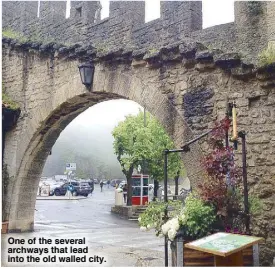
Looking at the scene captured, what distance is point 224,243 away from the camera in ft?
11.6

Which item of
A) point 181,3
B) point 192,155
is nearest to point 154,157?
point 181,3

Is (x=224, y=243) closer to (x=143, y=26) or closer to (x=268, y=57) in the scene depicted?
(x=268, y=57)

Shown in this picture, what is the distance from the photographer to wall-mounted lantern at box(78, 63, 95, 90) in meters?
7.37

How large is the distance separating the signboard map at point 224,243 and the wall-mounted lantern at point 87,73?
4.44 meters

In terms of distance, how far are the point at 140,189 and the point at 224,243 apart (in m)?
14.9

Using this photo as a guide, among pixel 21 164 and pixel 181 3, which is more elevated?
pixel 181 3

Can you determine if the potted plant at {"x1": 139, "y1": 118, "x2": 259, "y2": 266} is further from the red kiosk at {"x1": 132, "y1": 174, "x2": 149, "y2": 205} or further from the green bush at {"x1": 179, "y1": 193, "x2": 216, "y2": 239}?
the red kiosk at {"x1": 132, "y1": 174, "x2": 149, "y2": 205}

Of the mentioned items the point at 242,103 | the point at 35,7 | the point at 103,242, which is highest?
the point at 35,7

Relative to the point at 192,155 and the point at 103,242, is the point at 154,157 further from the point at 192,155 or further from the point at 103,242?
the point at 192,155

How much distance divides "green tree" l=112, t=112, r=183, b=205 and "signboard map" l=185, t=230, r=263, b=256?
1402 centimetres

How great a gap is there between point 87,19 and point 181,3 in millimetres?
2402

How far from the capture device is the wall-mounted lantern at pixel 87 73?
7367 millimetres

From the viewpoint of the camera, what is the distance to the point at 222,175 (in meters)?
4.81

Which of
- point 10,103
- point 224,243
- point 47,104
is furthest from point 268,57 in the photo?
point 10,103
